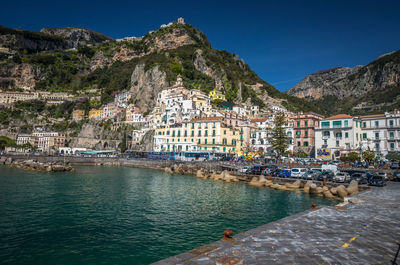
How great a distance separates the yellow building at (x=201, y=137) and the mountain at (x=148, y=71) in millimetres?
35190

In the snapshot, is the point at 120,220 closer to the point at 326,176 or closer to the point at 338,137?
the point at 326,176

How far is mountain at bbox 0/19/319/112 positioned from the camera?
118 meters

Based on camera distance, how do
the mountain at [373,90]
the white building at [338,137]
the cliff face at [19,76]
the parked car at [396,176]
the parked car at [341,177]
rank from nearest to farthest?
the parked car at [341,177] < the parked car at [396,176] < the white building at [338,137] < the mountain at [373,90] < the cliff face at [19,76]

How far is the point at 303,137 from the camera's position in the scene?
212 ft

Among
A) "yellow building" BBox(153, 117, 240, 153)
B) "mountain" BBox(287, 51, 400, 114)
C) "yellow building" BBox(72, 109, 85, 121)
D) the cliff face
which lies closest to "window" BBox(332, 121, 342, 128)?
"yellow building" BBox(153, 117, 240, 153)

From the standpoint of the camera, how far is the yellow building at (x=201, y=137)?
69125 millimetres

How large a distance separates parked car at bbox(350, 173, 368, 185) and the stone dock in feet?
59.8

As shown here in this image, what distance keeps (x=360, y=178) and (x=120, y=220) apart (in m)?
28.4

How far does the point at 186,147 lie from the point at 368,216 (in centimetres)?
6162

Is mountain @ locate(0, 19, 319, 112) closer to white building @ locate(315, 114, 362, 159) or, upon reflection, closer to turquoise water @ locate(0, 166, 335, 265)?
white building @ locate(315, 114, 362, 159)

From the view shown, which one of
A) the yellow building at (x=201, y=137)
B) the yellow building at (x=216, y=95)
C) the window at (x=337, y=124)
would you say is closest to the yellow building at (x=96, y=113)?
the yellow building at (x=216, y=95)

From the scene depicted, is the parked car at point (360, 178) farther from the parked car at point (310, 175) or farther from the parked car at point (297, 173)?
the parked car at point (297, 173)

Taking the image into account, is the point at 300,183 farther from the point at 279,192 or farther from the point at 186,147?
the point at 186,147

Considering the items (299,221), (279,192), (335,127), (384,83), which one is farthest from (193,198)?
(384,83)
